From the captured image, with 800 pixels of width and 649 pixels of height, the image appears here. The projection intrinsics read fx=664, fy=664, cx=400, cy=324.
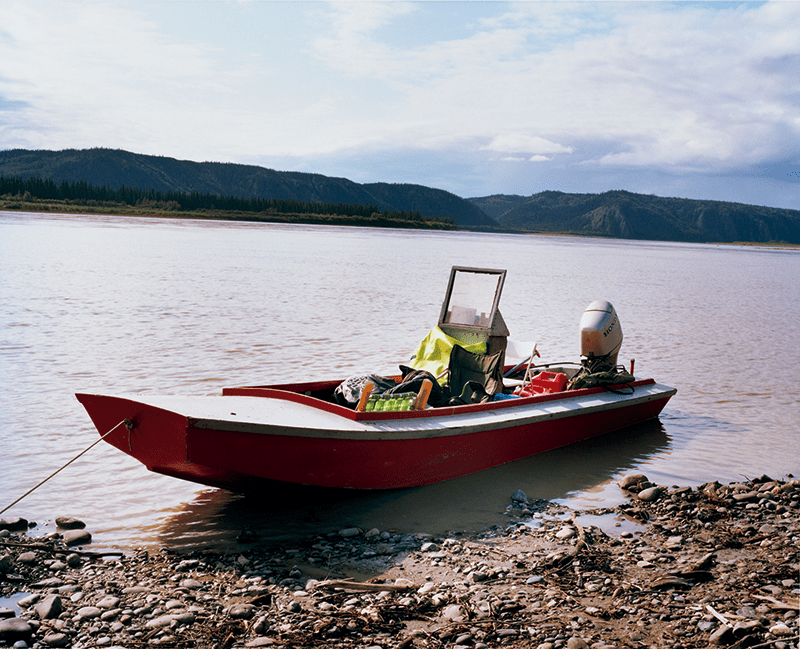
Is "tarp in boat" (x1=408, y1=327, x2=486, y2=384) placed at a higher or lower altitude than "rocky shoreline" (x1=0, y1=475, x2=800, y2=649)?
higher

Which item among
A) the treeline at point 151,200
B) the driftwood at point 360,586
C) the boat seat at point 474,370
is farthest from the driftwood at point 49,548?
the treeline at point 151,200

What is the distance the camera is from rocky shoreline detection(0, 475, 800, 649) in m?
4.34

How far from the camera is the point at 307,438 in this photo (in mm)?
6254

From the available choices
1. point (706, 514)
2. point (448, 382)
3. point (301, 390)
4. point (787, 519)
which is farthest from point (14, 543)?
point (787, 519)

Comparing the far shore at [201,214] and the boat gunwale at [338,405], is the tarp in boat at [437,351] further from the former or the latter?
the far shore at [201,214]

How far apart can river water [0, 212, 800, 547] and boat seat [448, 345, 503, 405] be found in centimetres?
126

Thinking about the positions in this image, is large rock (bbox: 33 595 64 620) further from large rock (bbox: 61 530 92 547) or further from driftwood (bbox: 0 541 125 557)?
large rock (bbox: 61 530 92 547)

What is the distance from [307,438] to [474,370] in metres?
3.82

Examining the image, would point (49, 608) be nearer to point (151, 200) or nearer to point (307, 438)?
point (307, 438)

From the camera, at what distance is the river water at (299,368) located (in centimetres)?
686

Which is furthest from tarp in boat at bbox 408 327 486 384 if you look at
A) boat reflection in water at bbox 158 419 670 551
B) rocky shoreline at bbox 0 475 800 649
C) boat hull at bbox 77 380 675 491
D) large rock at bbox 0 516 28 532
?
large rock at bbox 0 516 28 532

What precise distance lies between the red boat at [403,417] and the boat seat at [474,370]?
2 centimetres

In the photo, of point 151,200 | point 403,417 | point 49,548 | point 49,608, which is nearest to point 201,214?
point 151,200

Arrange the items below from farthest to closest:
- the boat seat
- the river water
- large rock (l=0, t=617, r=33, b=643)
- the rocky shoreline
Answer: the boat seat
the river water
the rocky shoreline
large rock (l=0, t=617, r=33, b=643)
